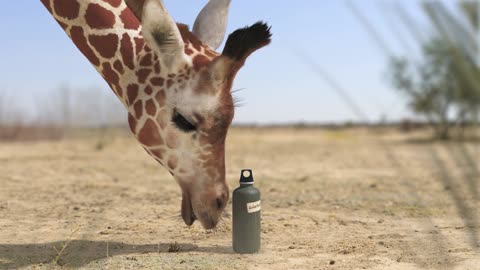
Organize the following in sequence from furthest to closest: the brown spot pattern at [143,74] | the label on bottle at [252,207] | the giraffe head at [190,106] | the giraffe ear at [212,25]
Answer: the giraffe ear at [212,25] < the label on bottle at [252,207] < the brown spot pattern at [143,74] < the giraffe head at [190,106]

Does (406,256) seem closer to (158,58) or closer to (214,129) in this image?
(214,129)

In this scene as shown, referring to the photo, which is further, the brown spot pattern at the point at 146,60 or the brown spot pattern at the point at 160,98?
the brown spot pattern at the point at 146,60

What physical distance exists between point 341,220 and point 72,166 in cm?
692

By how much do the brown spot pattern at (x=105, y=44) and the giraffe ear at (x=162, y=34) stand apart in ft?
1.68

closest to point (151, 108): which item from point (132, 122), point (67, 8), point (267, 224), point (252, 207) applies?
point (132, 122)

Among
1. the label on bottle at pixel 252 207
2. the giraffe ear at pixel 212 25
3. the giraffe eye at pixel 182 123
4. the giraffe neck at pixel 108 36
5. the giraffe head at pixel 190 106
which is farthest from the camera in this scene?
the giraffe ear at pixel 212 25

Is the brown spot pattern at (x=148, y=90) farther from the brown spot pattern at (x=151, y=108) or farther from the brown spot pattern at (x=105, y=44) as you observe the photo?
the brown spot pattern at (x=105, y=44)

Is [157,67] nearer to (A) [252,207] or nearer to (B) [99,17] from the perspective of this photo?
(B) [99,17]

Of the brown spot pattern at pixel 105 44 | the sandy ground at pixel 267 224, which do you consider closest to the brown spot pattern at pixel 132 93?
the brown spot pattern at pixel 105 44

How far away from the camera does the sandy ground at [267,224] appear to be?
146 inches

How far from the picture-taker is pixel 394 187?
26.8ft

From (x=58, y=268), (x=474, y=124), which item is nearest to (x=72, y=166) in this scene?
(x=58, y=268)

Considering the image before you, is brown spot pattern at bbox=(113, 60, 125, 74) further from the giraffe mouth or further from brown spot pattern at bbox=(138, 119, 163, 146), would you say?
the giraffe mouth

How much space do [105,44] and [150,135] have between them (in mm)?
833
